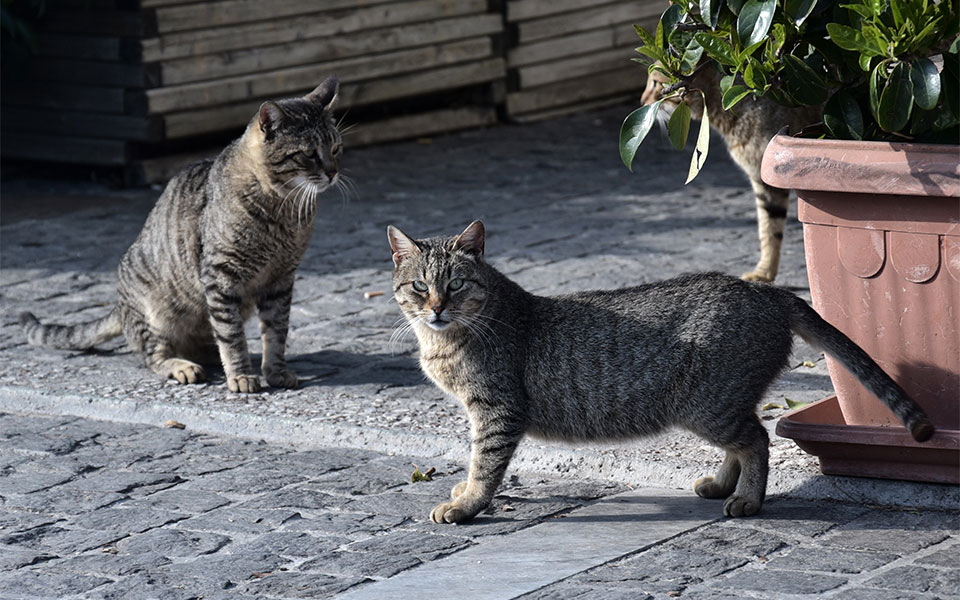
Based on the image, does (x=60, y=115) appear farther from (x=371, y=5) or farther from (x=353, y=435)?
(x=353, y=435)

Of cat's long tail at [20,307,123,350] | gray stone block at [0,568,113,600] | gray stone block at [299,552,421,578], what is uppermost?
cat's long tail at [20,307,123,350]

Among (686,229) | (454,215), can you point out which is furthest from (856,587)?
(454,215)

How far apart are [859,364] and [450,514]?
58.0 inches

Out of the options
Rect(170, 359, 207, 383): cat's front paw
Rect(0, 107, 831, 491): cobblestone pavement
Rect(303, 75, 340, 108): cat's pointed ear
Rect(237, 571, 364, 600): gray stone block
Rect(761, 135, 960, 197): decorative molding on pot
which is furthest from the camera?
Rect(303, 75, 340, 108): cat's pointed ear

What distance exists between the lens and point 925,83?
4219 millimetres

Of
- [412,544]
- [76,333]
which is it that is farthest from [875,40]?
[76,333]

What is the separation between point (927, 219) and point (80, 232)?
6557 mm

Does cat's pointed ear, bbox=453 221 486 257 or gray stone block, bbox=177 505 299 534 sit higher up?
cat's pointed ear, bbox=453 221 486 257

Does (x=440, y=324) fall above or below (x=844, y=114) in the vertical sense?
below

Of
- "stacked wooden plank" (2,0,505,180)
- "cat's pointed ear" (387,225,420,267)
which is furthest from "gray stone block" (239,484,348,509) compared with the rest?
"stacked wooden plank" (2,0,505,180)

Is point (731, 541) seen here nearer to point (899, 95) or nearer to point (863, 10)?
point (899, 95)

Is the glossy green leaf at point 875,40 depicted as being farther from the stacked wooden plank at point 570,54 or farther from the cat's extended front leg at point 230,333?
the stacked wooden plank at point 570,54

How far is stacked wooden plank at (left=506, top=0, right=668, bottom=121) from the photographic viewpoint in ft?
43.8

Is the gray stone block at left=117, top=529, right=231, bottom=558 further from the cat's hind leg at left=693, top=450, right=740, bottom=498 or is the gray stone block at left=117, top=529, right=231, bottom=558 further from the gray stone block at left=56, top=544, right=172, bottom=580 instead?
the cat's hind leg at left=693, top=450, right=740, bottom=498
